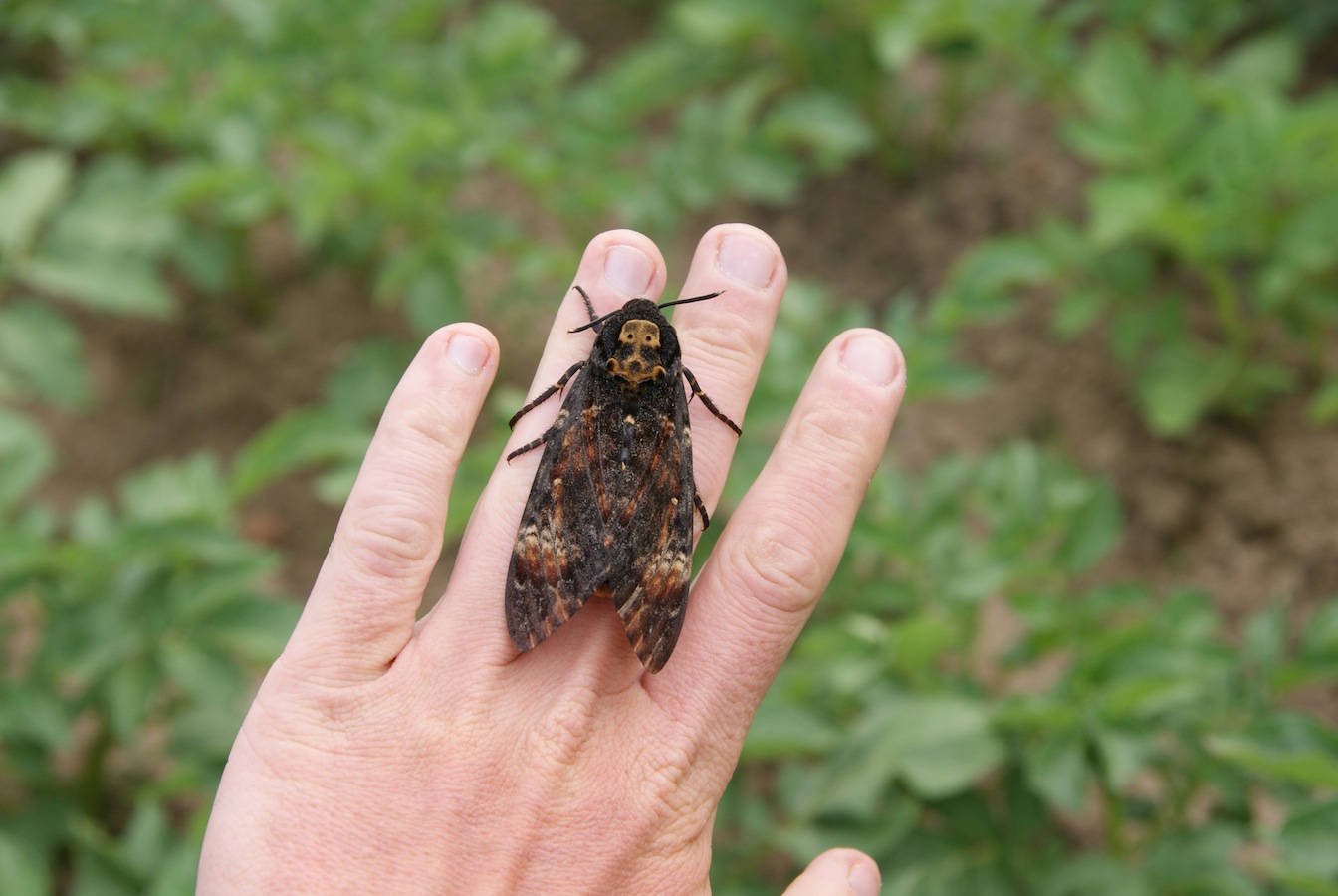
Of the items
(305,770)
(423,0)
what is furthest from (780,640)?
(423,0)

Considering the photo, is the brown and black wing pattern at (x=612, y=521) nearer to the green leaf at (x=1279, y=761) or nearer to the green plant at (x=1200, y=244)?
the green leaf at (x=1279, y=761)

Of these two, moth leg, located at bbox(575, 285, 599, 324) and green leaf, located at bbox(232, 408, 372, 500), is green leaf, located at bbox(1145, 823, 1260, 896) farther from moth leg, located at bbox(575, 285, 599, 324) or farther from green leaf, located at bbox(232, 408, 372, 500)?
green leaf, located at bbox(232, 408, 372, 500)

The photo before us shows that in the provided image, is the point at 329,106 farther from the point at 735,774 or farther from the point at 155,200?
the point at 735,774

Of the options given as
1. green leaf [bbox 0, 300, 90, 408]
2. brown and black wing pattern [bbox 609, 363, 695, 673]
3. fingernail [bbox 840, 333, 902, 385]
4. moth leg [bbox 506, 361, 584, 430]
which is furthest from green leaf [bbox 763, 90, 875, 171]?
green leaf [bbox 0, 300, 90, 408]

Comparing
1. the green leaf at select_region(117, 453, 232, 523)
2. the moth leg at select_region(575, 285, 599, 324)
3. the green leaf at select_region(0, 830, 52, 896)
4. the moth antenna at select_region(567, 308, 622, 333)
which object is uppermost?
the moth leg at select_region(575, 285, 599, 324)

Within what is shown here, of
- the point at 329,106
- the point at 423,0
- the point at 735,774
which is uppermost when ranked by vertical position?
the point at 423,0

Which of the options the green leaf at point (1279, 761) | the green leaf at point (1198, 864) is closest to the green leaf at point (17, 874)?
the green leaf at point (1198, 864)
